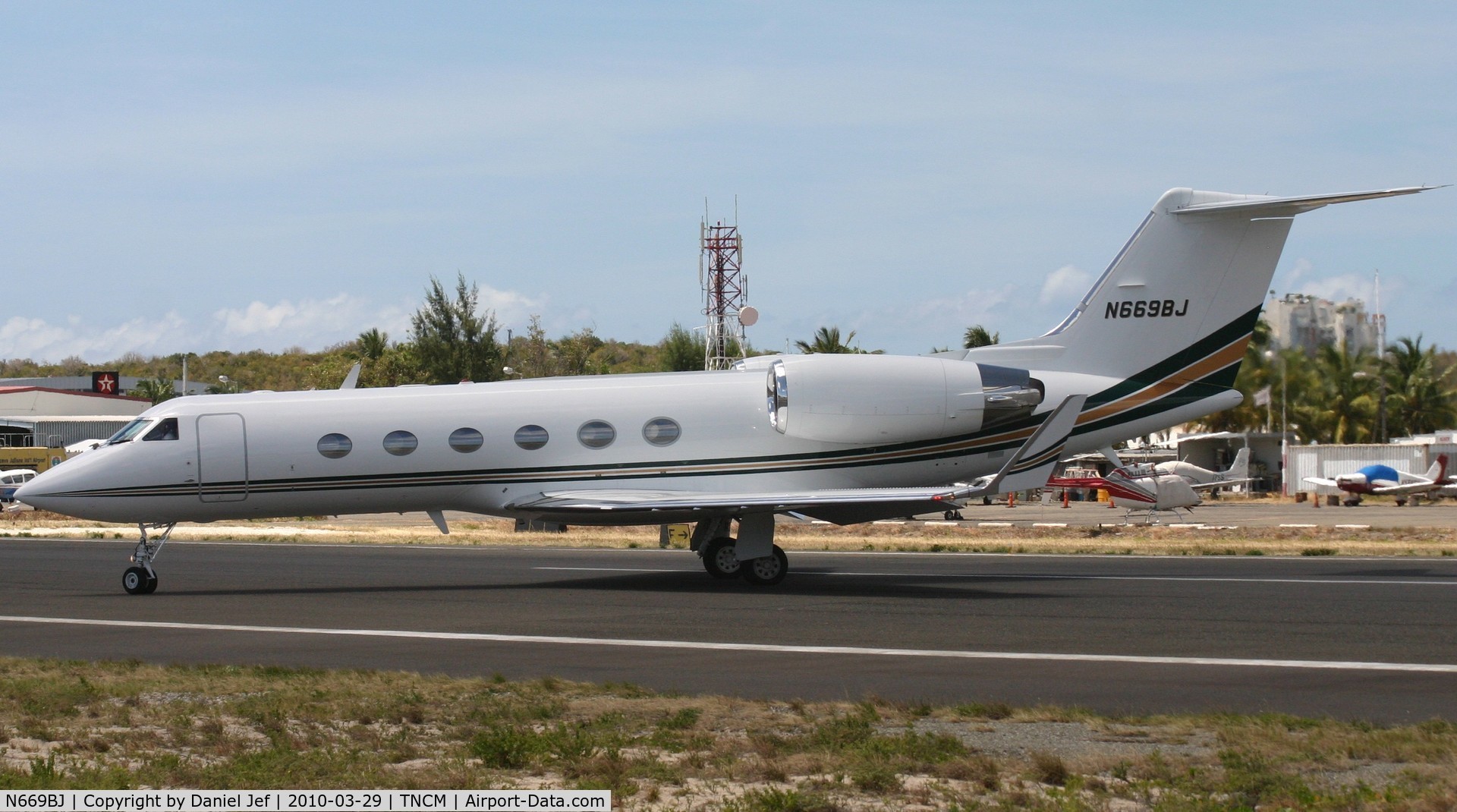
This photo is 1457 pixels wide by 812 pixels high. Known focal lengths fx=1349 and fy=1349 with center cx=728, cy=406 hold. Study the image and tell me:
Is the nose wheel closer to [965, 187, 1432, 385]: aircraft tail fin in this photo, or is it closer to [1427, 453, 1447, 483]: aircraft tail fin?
Answer: [965, 187, 1432, 385]: aircraft tail fin

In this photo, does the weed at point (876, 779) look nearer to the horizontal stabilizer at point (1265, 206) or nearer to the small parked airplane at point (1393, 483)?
the horizontal stabilizer at point (1265, 206)

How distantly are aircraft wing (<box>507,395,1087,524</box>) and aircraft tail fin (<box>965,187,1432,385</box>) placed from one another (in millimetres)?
2766

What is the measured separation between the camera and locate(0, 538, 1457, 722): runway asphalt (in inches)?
422

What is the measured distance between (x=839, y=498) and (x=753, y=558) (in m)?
2.18

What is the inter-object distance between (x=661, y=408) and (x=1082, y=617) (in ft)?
23.8

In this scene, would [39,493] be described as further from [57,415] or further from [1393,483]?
[57,415]

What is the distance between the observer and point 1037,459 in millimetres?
18422

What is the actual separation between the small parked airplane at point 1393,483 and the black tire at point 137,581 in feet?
154

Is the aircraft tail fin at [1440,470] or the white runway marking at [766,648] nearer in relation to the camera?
the white runway marking at [766,648]

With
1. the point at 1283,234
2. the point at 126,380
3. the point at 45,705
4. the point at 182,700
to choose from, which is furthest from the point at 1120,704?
the point at 126,380

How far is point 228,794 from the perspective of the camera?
672 cm

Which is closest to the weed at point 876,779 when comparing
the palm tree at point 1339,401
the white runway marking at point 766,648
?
the white runway marking at point 766,648

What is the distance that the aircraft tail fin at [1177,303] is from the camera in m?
20.7

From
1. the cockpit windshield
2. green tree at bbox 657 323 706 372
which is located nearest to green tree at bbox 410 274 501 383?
green tree at bbox 657 323 706 372
